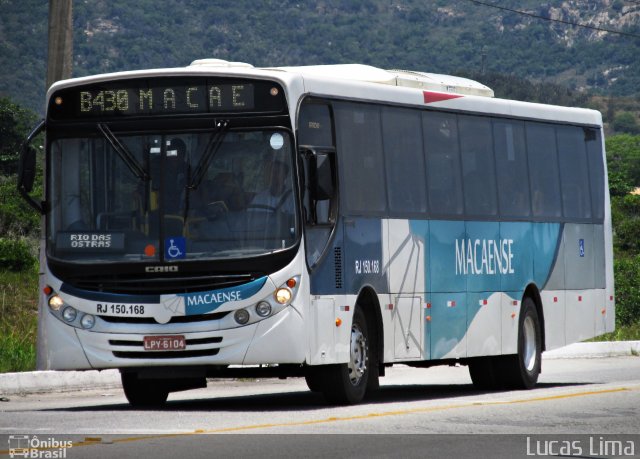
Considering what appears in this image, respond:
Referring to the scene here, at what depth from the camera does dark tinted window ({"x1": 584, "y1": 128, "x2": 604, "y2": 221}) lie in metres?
21.6

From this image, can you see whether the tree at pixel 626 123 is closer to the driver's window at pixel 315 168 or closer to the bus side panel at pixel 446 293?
the bus side panel at pixel 446 293

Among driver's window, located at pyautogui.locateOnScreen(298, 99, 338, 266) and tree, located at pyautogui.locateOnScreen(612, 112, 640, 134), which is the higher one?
tree, located at pyautogui.locateOnScreen(612, 112, 640, 134)

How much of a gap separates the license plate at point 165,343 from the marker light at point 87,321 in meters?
0.59

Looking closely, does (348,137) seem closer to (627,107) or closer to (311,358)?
(311,358)

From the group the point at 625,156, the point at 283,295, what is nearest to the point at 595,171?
the point at 283,295

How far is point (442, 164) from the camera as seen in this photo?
58.6 ft

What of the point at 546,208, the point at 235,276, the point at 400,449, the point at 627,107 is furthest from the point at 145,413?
the point at 627,107

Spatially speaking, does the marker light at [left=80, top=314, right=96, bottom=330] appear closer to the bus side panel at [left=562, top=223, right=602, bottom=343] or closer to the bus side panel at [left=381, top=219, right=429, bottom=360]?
the bus side panel at [left=381, top=219, right=429, bottom=360]

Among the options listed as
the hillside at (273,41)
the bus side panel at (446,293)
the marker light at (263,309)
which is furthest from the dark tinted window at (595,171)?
the hillside at (273,41)

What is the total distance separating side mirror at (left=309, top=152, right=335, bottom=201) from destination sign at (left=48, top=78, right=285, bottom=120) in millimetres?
606

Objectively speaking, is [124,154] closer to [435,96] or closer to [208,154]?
[208,154]

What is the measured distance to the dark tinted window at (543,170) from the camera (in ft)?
65.8

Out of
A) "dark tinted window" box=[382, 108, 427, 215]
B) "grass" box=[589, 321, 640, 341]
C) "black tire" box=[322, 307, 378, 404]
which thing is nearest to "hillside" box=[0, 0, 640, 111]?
"grass" box=[589, 321, 640, 341]

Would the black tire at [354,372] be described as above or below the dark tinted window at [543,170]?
below
